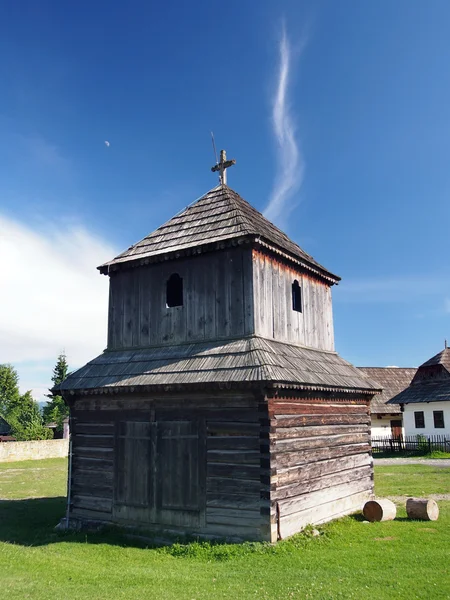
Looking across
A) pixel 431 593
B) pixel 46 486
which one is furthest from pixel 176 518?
pixel 46 486

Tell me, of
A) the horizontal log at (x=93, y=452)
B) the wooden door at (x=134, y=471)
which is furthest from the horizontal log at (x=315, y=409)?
the horizontal log at (x=93, y=452)

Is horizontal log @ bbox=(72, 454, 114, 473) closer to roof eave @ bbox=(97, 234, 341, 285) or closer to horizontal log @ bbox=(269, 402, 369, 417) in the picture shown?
horizontal log @ bbox=(269, 402, 369, 417)

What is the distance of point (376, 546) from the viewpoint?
10.8 metres

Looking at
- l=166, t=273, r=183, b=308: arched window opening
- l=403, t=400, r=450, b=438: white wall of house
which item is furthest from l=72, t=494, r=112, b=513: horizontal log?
l=403, t=400, r=450, b=438: white wall of house

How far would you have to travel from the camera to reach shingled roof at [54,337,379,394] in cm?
1112

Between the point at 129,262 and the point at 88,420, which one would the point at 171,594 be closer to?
the point at 88,420

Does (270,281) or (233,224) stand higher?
(233,224)

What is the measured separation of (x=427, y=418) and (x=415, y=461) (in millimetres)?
6985

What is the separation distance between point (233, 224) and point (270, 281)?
175 cm

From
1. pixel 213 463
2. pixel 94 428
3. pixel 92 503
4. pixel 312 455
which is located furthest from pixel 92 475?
pixel 312 455

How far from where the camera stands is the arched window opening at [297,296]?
1482 centimetres

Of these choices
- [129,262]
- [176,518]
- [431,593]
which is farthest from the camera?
[129,262]

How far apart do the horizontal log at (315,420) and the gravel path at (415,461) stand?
14.3m

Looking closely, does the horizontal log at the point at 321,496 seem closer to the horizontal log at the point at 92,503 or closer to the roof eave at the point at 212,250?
the horizontal log at the point at 92,503
